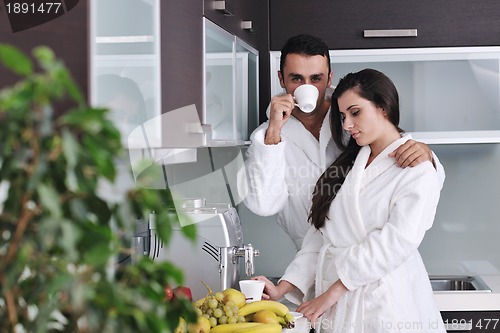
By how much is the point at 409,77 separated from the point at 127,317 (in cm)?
271

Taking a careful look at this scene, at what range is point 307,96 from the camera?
248 cm

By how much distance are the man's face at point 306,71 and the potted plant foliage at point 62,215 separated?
6.37 feet

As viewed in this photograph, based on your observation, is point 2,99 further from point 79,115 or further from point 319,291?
point 319,291

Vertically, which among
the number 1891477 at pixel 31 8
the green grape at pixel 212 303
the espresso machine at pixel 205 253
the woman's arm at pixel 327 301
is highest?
the number 1891477 at pixel 31 8

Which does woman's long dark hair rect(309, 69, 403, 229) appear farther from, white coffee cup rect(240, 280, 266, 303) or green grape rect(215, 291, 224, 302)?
green grape rect(215, 291, 224, 302)

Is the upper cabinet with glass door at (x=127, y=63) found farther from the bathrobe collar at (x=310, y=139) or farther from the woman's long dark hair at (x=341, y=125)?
the bathrobe collar at (x=310, y=139)

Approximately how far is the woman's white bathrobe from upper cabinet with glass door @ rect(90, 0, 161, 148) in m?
0.90

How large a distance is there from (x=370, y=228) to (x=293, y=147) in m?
0.51

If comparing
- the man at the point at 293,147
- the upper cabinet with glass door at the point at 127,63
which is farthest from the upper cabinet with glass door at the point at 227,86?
the upper cabinet with glass door at the point at 127,63

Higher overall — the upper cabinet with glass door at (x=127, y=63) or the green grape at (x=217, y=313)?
the upper cabinet with glass door at (x=127, y=63)

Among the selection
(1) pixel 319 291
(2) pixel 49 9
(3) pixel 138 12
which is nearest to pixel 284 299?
(1) pixel 319 291

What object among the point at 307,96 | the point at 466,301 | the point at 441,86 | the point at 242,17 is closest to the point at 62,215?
the point at 307,96

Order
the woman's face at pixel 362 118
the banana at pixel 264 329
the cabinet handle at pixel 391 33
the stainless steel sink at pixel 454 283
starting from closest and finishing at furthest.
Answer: the banana at pixel 264 329, the woman's face at pixel 362 118, the cabinet handle at pixel 391 33, the stainless steel sink at pixel 454 283

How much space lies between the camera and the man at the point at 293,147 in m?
2.58
